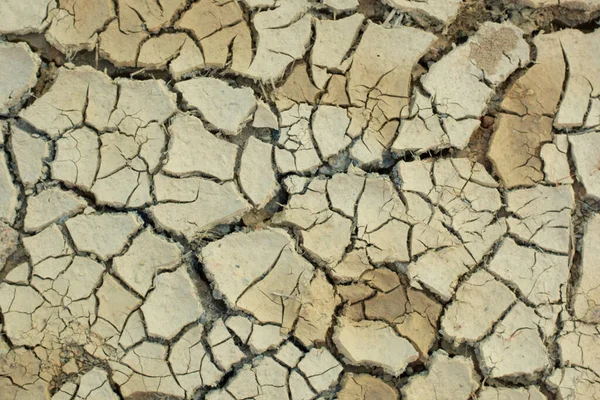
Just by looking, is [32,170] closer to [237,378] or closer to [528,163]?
[237,378]

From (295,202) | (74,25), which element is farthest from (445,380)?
(74,25)

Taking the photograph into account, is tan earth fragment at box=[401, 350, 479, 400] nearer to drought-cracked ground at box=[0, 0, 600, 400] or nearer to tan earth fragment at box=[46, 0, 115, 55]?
drought-cracked ground at box=[0, 0, 600, 400]

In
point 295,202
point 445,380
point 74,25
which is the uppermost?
point 74,25

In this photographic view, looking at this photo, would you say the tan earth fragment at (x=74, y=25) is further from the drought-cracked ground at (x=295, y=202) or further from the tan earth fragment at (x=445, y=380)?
the tan earth fragment at (x=445, y=380)

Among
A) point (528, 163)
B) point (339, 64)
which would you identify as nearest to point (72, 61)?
point (339, 64)

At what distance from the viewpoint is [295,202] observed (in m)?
2.64

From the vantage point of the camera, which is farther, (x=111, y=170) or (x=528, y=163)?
(x=528, y=163)

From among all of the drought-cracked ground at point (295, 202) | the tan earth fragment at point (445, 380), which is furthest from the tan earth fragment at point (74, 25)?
the tan earth fragment at point (445, 380)

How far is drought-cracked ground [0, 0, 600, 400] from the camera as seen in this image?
2527 millimetres

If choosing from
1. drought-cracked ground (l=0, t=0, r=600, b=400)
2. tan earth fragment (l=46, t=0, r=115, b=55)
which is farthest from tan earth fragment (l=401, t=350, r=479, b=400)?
tan earth fragment (l=46, t=0, r=115, b=55)

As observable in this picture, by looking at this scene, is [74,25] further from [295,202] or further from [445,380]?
[445,380]

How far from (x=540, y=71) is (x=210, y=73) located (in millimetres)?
1520

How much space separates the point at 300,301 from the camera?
2.59 meters

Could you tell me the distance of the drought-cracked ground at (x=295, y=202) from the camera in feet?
8.29
